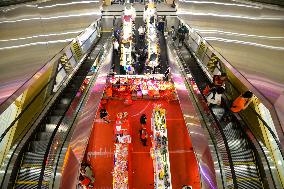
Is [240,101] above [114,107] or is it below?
above

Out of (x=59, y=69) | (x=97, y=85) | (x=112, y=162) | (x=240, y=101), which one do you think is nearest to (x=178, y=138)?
(x=112, y=162)

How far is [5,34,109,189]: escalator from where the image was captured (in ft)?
20.5

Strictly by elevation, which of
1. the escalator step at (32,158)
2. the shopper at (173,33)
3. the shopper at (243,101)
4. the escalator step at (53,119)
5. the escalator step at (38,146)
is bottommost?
the escalator step at (32,158)

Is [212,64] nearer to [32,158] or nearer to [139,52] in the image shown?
[139,52]

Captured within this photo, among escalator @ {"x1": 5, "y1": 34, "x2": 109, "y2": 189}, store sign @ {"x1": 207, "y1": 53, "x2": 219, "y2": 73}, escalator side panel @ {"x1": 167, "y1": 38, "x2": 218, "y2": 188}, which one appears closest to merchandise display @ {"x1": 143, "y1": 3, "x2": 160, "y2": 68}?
store sign @ {"x1": 207, "y1": 53, "x2": 219, "y2": 73}

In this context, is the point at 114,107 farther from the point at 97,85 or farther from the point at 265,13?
the point at 265,13

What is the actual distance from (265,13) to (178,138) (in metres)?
6.66

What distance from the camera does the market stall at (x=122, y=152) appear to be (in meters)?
8.96

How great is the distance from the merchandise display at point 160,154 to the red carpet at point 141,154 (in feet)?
2.39

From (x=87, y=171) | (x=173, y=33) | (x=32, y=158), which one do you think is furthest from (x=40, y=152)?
(x=173, y=33)

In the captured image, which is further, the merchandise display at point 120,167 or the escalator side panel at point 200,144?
the merchandise display at point 120,167

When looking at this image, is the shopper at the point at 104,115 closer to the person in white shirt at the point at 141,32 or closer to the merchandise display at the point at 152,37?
the merchandise display at the point at 152,37

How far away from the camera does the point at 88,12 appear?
12992 mm

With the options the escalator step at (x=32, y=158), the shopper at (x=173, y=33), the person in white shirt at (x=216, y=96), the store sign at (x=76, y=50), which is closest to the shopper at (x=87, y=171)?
the escalator step at (x=32, y=158)
